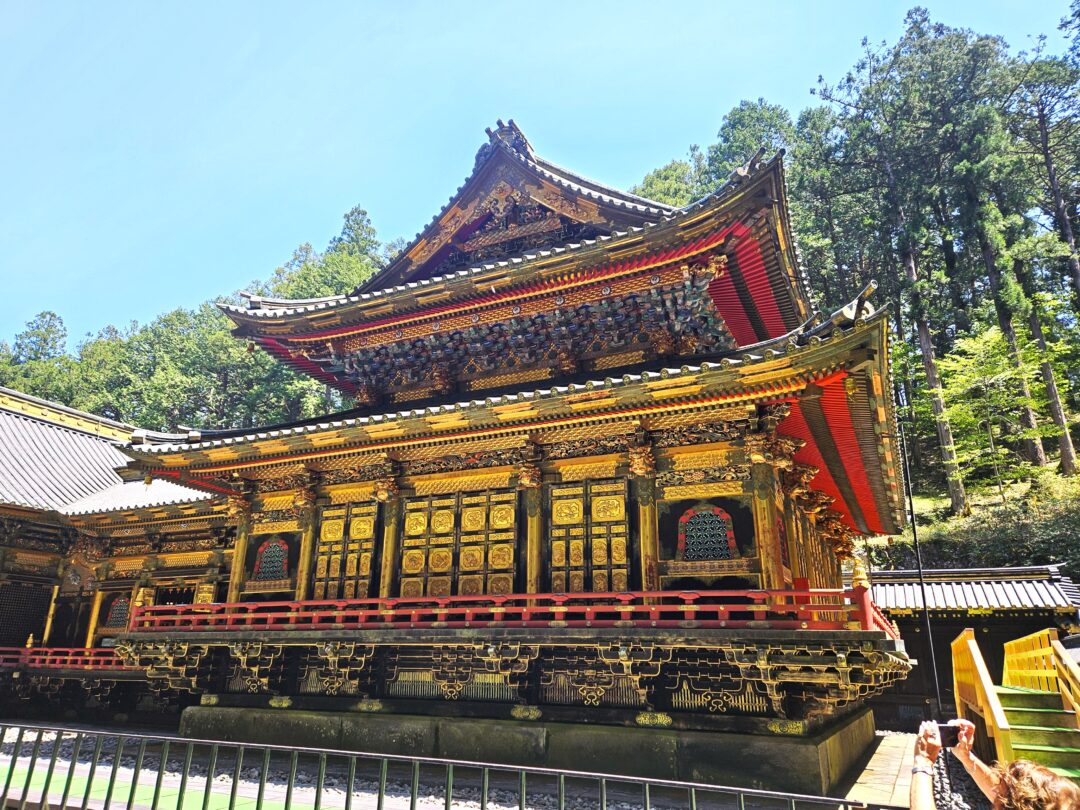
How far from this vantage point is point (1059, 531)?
28.5 metres

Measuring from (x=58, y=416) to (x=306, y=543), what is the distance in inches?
820

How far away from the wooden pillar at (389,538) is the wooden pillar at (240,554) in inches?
162

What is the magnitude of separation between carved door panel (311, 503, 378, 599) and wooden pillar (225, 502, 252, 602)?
88.4 inches

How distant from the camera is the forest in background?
3403cm

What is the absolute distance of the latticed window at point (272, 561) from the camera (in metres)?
16.3

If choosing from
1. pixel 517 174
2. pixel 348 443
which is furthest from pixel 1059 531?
pixel 348 443

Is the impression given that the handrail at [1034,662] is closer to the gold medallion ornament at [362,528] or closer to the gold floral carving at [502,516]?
the gold floral carving at [502,516]

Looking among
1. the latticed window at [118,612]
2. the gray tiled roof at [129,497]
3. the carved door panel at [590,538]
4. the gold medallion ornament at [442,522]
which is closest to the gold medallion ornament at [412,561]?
the gold medallion ornament at [442,522]

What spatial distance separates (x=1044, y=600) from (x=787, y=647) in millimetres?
13355

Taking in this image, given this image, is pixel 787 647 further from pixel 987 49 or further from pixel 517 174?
pixel 987 49

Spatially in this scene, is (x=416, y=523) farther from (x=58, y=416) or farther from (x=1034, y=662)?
(x=58, y=416)

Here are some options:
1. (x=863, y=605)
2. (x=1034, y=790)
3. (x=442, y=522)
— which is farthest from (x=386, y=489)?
(x=1034, y=790)

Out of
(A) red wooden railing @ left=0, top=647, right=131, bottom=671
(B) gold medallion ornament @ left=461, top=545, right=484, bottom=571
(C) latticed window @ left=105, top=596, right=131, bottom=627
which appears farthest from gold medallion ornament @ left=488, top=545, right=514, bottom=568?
(C) latticed window @ left=105, top=596, right=131, bottom=627

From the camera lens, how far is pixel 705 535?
1235 cm
